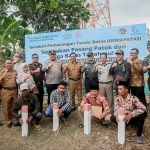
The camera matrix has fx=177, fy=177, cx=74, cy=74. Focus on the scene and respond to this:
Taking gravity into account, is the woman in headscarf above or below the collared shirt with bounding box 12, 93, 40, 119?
above

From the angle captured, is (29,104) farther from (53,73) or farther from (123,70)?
(123,70)

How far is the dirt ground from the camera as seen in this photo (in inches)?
137

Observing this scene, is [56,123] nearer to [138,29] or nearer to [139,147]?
[139,147]

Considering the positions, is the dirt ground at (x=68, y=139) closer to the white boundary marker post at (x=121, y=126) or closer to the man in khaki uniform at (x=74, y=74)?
the white boundary marker post at (x=121, y=126)

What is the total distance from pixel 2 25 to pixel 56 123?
16.6ft

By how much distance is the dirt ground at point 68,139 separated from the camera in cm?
347

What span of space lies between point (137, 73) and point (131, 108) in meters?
1.04

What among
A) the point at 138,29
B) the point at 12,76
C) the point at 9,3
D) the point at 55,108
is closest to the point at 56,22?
the point at 9,3

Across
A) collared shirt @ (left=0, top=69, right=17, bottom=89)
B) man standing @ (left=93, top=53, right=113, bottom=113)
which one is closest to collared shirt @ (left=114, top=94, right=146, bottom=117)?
man standing @ (left=93, top=53, right=113, bottom=113)

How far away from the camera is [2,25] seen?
7.18 metres

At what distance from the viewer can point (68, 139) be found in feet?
12.3

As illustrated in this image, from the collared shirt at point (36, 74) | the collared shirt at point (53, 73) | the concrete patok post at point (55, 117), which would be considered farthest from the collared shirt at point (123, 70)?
the collared shirt at point (36, 74)

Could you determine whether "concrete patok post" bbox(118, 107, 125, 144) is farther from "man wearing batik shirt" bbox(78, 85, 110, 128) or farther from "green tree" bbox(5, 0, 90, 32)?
"green tree" bbox(5, 0, 90, 32)

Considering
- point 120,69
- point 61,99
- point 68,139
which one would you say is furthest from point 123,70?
point 68,139
